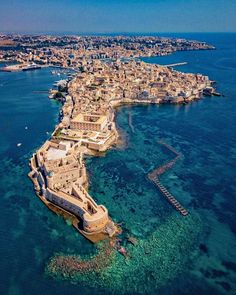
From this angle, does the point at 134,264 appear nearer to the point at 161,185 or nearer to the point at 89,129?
the point at 161,185

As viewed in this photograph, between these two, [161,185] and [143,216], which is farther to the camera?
[161,185]

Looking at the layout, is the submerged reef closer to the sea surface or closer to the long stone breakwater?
the sea surface

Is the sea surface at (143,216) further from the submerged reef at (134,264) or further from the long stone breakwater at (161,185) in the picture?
the long stone breakwater at (161,185)

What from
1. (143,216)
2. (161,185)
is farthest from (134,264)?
(161,185)

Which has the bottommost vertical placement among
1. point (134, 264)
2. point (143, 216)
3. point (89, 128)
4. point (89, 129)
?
point (89, 129)

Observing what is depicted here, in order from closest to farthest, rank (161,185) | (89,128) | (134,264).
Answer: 1. (134,264)
2. (161,185)
3. (89,128)

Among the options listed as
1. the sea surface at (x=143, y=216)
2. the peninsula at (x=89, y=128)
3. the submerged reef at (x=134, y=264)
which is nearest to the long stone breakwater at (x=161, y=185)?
the peninsula at (x=89, y=128)

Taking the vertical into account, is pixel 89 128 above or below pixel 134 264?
below

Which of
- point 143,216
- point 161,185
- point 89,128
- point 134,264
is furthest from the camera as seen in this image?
point 89,128
